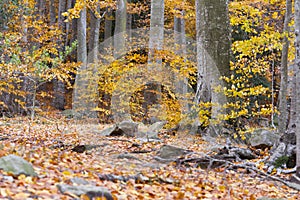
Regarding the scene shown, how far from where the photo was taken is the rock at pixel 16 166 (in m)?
4.18

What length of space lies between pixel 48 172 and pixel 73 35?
70.0 feet

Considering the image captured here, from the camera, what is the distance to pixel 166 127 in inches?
420

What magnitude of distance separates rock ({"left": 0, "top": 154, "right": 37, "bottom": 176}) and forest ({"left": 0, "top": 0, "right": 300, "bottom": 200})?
14mm

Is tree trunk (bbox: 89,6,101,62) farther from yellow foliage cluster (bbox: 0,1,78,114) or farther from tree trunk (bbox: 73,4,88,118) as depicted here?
yellow foliage cluster (bbox: 0,1,78,114)

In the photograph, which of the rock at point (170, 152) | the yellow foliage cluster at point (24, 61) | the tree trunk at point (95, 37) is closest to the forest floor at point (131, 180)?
the rock at point (170, 152)

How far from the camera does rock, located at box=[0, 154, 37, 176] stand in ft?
13.7

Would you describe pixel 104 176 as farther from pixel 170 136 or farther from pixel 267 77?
pixel 267 77

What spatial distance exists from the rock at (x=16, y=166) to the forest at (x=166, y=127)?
1 cm

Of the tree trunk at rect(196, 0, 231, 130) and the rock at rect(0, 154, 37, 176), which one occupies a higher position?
the tree trunk at rect(196, 0, 231, 130)

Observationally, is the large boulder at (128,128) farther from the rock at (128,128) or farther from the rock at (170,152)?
the rock at (170,152)

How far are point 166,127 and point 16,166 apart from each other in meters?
6.71

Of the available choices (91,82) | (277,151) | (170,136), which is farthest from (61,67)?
(277,151)

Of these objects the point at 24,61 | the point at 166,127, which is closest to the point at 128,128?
the point at 166,127

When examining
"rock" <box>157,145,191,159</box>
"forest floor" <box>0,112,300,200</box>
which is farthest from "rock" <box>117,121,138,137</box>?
"rock" <box>157,145,191,159</box>
